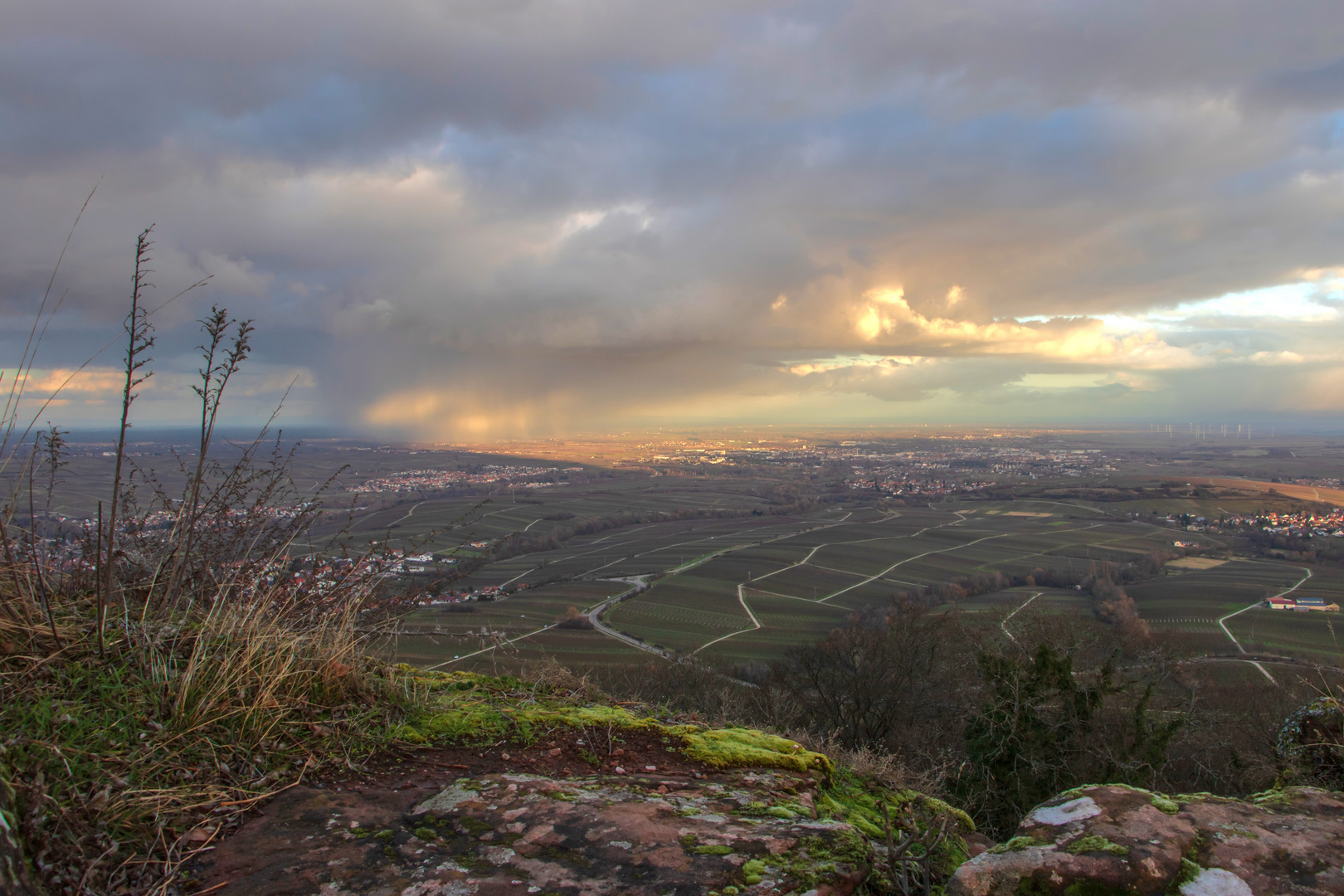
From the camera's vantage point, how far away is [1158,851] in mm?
2258

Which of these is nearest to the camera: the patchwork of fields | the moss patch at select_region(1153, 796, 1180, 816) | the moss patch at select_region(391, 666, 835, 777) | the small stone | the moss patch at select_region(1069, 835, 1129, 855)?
the small stone

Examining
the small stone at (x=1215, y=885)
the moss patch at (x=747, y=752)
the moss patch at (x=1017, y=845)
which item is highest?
the moss patch at (x=1017, y=845)

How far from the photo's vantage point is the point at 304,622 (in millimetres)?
4562

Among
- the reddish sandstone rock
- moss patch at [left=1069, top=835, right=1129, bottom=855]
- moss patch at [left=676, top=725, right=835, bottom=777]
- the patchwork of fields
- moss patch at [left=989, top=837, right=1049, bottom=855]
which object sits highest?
moss patch at [left=1069, top=835, right=1129, bottom=855]

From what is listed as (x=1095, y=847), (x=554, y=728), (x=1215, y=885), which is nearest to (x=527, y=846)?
(x=554, y=728)

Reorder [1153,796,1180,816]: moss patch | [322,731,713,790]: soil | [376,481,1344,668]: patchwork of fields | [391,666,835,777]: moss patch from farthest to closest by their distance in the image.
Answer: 1. [376,481,1344,668]: patchwork of fields
2. [391,666,835,777]: moss patch
3. [322,731,713,790]: soil
4. [1153,796,1180,816]: moss patch

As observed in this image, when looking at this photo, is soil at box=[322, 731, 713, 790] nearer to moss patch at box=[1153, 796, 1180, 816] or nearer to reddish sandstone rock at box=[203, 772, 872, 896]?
reddish sandstone rock at box=[203, 772, 872, 896]

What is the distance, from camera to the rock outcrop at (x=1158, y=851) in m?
2.15

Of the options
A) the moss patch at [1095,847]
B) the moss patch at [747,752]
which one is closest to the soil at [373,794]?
the moss patch at [747,752]

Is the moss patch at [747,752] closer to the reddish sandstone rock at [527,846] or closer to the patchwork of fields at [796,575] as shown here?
the reddish sandstone rock at [527,846]

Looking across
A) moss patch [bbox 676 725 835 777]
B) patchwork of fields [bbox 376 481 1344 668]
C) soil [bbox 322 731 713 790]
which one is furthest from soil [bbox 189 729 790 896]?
patchwork of fields [bbox 376 481 1344 668]

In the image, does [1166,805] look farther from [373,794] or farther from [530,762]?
[373,794]

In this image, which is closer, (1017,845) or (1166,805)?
(1017,845)

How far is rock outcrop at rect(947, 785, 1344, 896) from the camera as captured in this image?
215 cm
